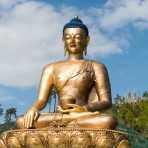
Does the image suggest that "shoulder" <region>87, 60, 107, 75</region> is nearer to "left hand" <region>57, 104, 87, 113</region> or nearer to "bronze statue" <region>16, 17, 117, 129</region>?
"bronze statue" <region>16, 17, 117, 129</region>

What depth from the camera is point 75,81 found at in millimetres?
8188

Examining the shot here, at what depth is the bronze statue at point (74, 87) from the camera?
7582 mm

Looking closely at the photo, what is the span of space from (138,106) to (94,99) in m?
23.2

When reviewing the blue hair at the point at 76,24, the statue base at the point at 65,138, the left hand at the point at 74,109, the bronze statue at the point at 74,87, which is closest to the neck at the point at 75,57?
the bronze statue at the point at 74,87

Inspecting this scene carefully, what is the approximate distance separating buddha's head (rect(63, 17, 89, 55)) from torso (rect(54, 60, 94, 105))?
9.1 inches

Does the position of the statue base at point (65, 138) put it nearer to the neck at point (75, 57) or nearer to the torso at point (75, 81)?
the torso at point (75, 81)

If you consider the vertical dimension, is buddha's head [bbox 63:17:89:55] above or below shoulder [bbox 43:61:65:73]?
above

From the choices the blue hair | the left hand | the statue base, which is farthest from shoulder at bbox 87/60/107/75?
the statue base

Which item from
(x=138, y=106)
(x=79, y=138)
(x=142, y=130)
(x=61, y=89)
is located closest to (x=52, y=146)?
(x=79, y=138)

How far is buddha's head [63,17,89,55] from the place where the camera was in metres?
8.41

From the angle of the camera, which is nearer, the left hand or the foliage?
the left hand

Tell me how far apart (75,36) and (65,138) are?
1909 millimetres

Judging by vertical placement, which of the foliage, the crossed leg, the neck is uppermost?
the foliage

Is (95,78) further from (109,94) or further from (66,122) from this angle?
(66,122)
